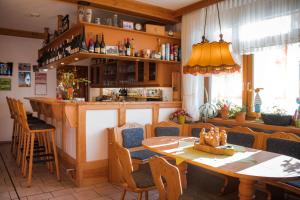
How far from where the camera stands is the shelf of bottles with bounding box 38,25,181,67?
3.99 metres

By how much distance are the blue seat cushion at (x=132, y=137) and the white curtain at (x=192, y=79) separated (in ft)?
3.67

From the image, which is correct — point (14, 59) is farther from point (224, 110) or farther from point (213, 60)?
point (213, 60)

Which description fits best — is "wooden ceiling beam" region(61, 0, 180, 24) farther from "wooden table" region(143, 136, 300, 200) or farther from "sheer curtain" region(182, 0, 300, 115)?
"wooden table" region(143, 136, 300, 200)

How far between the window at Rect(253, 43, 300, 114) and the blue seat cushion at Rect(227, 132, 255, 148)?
71 cm

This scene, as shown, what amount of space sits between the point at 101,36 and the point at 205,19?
5.73 ft

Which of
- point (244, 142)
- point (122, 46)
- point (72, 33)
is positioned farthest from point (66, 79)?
point (244, 142)

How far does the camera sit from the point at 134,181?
8.39 feet

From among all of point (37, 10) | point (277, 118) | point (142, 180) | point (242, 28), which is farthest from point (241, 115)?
point (37, 10)

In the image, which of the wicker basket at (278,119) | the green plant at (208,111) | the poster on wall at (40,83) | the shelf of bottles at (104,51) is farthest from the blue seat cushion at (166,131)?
the poster on wall at (40,83)

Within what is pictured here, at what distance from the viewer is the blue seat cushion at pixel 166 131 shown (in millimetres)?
4199

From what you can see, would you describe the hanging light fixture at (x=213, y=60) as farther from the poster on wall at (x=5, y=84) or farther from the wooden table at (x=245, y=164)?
the poster on wall at (x=5, y=84)

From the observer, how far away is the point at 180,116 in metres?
4.51

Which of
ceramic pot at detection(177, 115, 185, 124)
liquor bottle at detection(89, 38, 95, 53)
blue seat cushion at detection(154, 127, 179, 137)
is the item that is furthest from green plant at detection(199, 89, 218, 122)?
liquor bottle at detection(89, 38, 95, 53)

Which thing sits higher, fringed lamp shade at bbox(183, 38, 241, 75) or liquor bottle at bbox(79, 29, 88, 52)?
liquor bottle at bbox(79, 29, 88, 52)
